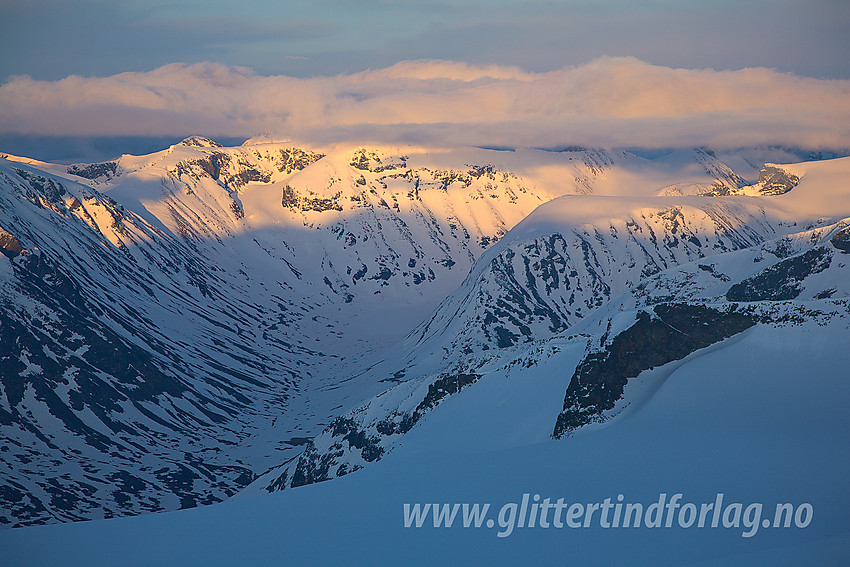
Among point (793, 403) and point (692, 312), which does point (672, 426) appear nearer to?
point (793, 403)

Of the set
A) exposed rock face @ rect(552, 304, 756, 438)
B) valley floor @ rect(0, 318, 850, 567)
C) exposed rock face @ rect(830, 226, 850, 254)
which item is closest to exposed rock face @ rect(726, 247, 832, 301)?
exposed rock face @ rect(830, 226, 850, 254)

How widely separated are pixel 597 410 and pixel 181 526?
32.1 m

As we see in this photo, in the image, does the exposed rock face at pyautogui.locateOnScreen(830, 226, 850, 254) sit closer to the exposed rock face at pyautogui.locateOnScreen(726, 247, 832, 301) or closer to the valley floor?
the exposed rock face at pyautogui.locateOnScreen(726, 247, 832, 301)

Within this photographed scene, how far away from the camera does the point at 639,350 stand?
63750mm

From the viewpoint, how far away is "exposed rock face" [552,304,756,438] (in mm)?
61031

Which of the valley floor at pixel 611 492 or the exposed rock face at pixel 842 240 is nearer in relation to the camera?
the valley floor at pixel 611 492

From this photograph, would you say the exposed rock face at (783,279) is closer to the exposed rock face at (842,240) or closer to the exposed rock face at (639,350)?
the exposed rock face at (842,240)

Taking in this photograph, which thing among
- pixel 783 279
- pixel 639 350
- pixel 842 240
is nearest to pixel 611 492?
pixel 639 350

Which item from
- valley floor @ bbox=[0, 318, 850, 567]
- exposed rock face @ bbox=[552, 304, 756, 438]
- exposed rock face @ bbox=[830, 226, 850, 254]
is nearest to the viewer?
valley floor @ bbox=[0, 318, 850, 567]

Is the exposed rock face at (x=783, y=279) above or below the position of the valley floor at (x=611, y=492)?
below

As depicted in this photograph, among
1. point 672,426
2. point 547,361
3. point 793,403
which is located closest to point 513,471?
point 672,426

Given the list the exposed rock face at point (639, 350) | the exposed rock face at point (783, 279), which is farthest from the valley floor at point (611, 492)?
the exposed rock face at point (783, 279)

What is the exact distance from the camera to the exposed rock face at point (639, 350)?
61.0 metres

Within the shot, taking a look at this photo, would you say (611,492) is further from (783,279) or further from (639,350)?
(783,279)
